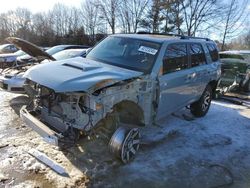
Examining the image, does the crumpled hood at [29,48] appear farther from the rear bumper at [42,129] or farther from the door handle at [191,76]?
the door handle at [191,76]

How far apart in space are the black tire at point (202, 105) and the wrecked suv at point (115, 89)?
3.49 feet

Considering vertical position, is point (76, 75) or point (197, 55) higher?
point (197, 55)

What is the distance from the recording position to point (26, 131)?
18.6ft

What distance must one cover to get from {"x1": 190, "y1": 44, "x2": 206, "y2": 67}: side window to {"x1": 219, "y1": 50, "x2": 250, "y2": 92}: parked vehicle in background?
3.77 metres

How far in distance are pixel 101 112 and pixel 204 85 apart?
3.82 m

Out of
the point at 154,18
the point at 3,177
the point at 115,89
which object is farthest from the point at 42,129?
the point at 154,18

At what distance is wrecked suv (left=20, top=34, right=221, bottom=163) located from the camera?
395 centimetres

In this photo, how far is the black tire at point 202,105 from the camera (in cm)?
721

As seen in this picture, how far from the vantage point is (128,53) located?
17.1 feet

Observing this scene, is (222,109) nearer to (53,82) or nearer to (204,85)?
(204,85)

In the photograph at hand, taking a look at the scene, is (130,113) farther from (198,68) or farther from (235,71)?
(235,71)

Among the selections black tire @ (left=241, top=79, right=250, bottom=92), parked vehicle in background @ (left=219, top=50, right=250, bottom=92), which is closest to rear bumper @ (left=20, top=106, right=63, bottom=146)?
parked vehicle in background @ (left=219, top=50, right=250, bottom=92)

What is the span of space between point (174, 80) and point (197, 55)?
1.45 metres

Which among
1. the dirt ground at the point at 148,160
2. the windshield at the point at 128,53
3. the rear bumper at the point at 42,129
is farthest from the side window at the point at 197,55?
the rear bumper at the point at 42,129
